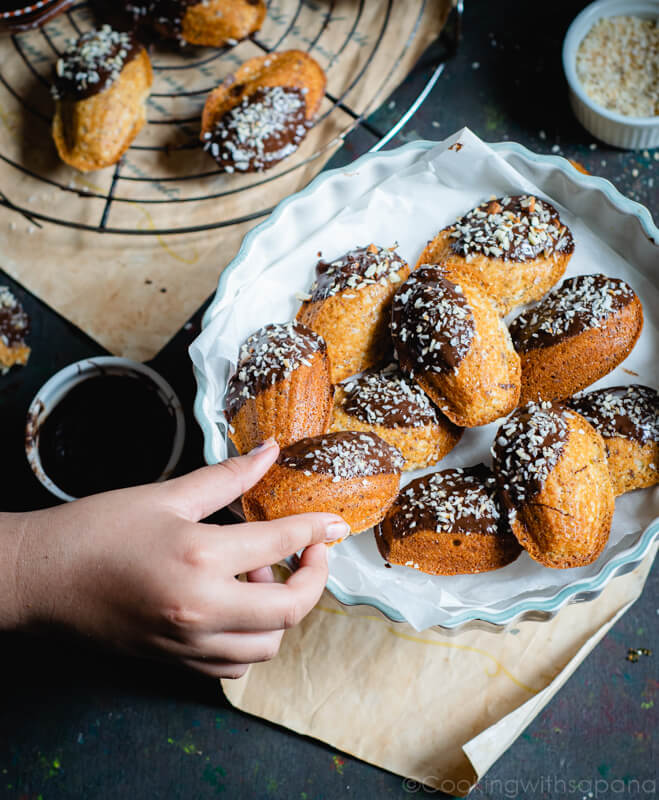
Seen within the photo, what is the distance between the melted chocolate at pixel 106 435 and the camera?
3.98 ft

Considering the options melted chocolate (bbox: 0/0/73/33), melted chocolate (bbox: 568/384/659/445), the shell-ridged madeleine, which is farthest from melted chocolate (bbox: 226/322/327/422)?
melted chocolate (bbox: 0/0/73/33)

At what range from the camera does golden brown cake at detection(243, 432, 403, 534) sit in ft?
2.90

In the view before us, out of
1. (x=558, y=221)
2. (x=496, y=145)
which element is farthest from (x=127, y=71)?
(x=558, y=221)

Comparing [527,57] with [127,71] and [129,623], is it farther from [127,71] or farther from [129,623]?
[129,623]

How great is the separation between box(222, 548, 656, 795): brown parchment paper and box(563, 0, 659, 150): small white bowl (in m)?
0.70

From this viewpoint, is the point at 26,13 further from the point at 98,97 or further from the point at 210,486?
the point at 210,486

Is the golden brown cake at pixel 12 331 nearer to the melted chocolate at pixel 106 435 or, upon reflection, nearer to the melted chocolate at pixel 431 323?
the melted chocolate at pixel 106 435

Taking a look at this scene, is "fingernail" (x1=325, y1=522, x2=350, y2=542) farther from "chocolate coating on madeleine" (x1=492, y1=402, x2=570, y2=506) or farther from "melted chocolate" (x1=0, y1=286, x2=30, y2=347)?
"melted chocolate" (x1=0, y1=286, x2=30, y2=347)

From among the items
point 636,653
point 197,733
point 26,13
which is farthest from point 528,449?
point 26,13

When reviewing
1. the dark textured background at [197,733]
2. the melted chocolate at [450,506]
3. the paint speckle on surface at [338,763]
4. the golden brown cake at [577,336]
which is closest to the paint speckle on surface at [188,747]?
the dark textured background at [197,733]

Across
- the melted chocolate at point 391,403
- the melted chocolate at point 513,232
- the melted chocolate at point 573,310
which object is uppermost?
the melted chocolate at point 513,232

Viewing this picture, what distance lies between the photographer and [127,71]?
51.3 inches

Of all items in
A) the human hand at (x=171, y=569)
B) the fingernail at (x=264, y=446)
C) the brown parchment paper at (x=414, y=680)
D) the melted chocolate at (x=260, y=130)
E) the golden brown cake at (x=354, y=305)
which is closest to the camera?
the human hand at (x=171, y=569)

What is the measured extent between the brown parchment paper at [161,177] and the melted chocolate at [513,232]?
1.23 feet
